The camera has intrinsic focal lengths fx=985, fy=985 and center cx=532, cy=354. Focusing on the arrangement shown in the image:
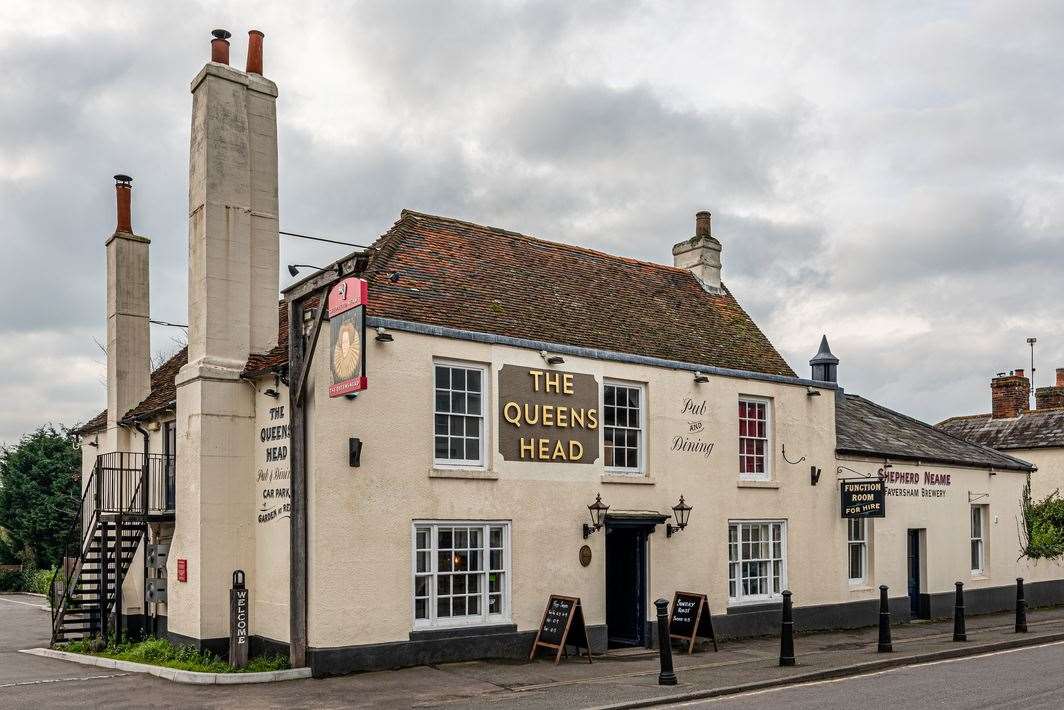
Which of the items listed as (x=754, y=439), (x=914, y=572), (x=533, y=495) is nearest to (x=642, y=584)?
(x=533, y=495)

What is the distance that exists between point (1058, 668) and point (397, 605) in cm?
1015

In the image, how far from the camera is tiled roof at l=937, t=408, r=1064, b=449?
111 feet

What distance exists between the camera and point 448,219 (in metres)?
19.6

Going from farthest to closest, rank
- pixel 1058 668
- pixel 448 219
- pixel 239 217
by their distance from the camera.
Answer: pixel 448 219 → pixel 239 217 → pixel 1058 668

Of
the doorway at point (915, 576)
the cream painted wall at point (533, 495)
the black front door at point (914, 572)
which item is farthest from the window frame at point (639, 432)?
the black front door at point (914, 572)

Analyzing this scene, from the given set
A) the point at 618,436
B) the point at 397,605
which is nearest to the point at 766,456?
the point at 618,436

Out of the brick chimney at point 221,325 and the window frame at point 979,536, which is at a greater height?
the brick chimney at point 221,325

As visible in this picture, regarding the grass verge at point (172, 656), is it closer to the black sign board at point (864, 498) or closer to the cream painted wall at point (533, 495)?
the cream painted wall at point (533, 495)

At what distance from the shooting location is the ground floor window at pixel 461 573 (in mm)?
15602

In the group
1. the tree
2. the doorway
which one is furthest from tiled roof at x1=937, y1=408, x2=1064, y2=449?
the tree

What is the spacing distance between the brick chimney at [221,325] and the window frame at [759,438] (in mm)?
9507

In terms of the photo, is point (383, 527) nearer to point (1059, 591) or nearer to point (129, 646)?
point (129, 646)

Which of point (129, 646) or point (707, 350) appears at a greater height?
point (707, 350)

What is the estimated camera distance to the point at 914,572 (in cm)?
2386
